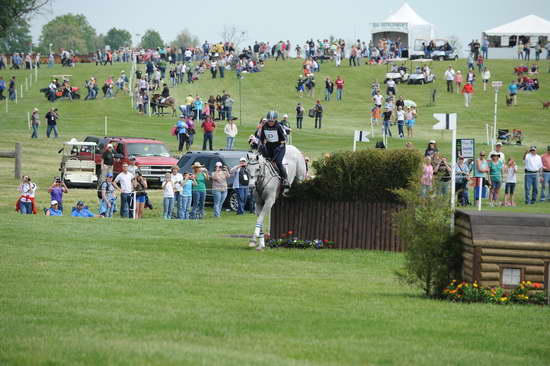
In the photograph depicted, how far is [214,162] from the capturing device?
30.7 meters

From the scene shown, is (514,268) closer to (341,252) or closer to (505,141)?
(341,252)

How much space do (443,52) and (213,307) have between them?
228 ft

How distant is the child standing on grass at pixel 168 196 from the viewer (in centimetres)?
2723

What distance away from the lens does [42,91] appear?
67500 millimetres

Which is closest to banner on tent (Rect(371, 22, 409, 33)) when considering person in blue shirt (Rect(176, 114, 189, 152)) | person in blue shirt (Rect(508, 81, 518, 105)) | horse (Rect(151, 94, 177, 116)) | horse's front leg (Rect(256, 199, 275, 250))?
person in blue shirt (Rect(508, 81, 518, 105))

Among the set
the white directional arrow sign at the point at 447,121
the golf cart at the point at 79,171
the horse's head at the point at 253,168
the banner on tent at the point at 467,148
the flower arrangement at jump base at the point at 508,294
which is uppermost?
the white directional arrow sign at the point at 447,121

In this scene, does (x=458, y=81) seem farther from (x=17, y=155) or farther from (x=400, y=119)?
(x=17, y=155)

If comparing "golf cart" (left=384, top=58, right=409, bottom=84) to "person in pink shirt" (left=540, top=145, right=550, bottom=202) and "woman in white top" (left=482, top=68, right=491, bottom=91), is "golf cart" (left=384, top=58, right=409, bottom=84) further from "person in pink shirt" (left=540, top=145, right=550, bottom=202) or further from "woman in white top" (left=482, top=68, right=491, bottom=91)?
"person in pink shirt" (left=540, top=145, right=550, bottom=202)

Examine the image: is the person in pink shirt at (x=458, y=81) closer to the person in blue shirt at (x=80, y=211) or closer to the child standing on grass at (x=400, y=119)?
the child standing on grass at (x=400, y=119)

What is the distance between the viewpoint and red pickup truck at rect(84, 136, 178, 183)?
35.4 metres

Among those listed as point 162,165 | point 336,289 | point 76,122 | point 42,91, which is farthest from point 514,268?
point 42,91

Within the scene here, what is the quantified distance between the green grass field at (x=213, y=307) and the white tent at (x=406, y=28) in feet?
192

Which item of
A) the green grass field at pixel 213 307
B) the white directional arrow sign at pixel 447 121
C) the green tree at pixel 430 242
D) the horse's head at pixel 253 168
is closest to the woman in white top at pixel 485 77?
the green grass field at pixel 213 307

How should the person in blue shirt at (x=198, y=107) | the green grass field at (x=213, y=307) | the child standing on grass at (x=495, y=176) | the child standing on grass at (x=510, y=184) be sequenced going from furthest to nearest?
the person in blue shirt at (x=198, y=107), the child standing on grass at (x=510, y=184), the child standing on grass at (x=495, y=176), the green grass field at (x=213, y=307)
